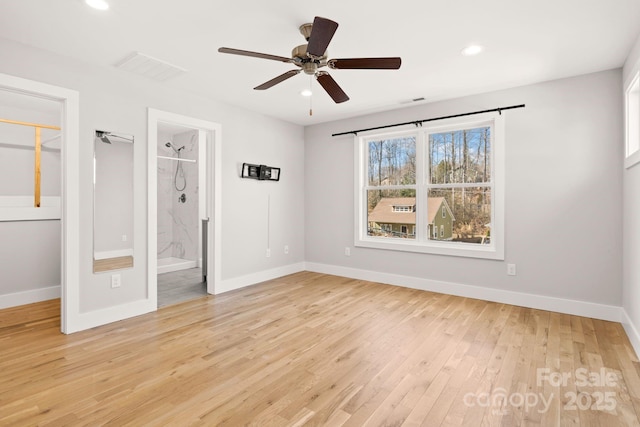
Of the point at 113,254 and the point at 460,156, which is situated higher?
the point at 460,156

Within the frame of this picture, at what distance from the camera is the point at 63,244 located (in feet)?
10.1

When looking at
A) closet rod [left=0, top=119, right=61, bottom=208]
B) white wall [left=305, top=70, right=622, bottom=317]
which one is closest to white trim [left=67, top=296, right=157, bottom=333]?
closet rod [left=0, top=119, right=61, bottom=208]

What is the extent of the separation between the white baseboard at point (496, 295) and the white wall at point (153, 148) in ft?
4.15

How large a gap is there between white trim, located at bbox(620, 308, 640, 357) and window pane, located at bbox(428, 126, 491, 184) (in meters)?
1.90

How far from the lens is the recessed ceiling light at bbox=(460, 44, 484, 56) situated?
286 centimetres

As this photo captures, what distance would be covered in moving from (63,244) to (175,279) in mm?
2226

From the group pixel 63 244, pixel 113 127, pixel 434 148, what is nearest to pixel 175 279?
pixel 63 244

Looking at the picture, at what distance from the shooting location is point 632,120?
10.1ft

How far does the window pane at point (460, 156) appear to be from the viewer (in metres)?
4.20

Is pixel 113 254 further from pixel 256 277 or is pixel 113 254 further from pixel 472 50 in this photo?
pixel 472 50

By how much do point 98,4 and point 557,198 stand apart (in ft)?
14.9

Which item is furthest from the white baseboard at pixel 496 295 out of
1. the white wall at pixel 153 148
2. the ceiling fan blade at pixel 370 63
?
the ceiling fan blade at pixel 370 63

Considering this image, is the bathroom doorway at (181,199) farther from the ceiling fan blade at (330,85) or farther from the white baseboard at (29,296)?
the ceiling fan blade at (330,85)

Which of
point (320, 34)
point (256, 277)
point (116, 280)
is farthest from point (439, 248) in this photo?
point (116, 280)
